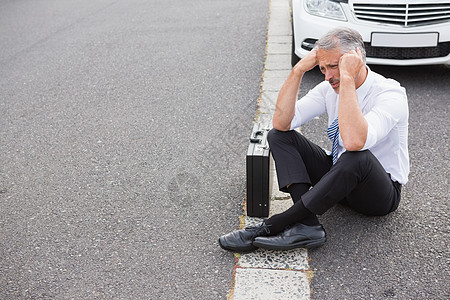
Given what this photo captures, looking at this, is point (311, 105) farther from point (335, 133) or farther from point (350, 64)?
point (350, 64)

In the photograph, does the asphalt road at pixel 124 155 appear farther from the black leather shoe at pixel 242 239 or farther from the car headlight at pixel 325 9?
the car headlight at pixel 325 9

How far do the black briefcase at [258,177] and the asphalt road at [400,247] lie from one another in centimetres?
41

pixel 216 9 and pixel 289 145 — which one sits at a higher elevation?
pixel 289 145

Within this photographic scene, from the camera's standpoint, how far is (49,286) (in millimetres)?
3010

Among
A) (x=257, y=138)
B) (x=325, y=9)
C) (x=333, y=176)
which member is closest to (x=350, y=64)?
(x=333, y=176)

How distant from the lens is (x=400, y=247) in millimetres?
3232

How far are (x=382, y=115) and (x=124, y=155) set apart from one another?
2.26m

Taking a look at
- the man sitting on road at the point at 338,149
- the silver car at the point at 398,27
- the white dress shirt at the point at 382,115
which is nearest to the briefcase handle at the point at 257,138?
the man sitting on road at the point at 338,149

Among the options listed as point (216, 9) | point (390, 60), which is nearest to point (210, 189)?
point (390, 60)

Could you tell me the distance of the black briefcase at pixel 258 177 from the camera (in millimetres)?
3371

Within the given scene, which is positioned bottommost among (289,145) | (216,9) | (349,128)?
(216,9)

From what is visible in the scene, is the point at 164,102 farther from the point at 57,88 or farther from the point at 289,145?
the point at 289,145

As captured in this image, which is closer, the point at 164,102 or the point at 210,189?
the point at 210,189

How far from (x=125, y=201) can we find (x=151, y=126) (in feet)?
4.57
